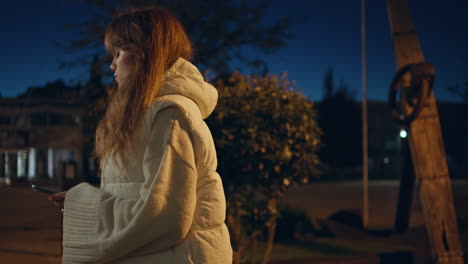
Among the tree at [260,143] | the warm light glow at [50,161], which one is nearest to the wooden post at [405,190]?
the tree at [260,143]

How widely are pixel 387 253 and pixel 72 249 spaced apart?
7255 millimetres

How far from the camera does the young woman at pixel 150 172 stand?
175 centimetres

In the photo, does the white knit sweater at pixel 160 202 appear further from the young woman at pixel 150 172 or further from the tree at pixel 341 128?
the tree at pixel 341 128

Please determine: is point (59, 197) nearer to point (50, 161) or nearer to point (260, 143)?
point (260, 143)

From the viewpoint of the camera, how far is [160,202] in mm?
1733

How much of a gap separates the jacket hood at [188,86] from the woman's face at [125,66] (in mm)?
118

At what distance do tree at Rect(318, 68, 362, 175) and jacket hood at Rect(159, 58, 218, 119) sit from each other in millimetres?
48020

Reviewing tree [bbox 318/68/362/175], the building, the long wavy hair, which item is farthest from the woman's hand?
tree [bbox 318/68/362/175]

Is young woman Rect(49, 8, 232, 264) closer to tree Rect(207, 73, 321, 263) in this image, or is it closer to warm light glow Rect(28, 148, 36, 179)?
tree Rect(207, 73, 321, 263)

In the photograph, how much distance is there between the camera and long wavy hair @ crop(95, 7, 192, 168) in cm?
182

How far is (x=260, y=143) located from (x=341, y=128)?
44.6m

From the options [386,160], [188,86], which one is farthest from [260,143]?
[386,160]

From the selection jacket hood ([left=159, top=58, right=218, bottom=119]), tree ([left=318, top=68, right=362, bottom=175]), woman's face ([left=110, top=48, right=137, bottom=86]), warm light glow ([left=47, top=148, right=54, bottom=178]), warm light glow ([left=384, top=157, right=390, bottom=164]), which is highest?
woman's face ([left=110, top=48, right=137, bottom=86])

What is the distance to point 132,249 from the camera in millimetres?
1763
